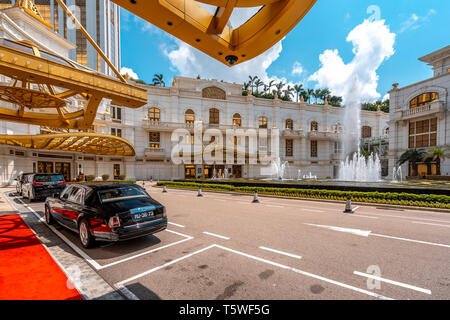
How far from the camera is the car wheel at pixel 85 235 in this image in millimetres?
4988

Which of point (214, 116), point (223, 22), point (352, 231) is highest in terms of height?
point (214, 116)

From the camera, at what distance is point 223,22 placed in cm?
277

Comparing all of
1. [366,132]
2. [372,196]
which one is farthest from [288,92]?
[372,196]

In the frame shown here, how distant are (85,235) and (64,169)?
30.4m

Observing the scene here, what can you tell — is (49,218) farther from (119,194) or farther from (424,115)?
(424,115)

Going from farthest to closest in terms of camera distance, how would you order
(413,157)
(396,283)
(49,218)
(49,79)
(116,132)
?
(116,132), (413,157), (49,218), (49,79), (396,283)

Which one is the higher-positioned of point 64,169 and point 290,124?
point 290,124

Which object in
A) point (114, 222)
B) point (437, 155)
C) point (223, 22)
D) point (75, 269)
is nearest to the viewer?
point (223, 22)

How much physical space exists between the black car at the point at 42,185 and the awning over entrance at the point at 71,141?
7433 millimetres

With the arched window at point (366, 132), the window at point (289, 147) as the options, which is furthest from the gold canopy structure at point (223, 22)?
the arched window at point (366, 132)

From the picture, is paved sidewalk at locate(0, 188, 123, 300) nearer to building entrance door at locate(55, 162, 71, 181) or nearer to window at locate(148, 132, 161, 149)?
building entrance door at locate(55, 162, 71, 181)

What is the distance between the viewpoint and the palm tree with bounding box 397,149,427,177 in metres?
26.2

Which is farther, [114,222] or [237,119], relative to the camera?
[237,119]
